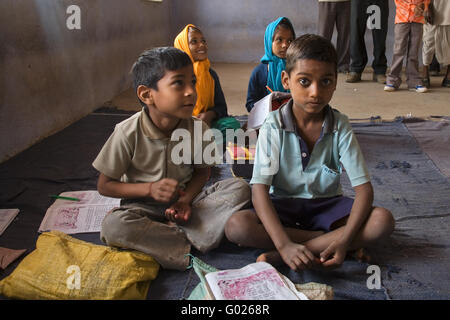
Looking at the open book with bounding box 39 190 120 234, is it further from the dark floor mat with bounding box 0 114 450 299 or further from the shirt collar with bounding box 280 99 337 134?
the shirt collar with bounding box 280 99 337 134

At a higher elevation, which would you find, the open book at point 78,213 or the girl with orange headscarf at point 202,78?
the girl with orange headscarf at point 202,78

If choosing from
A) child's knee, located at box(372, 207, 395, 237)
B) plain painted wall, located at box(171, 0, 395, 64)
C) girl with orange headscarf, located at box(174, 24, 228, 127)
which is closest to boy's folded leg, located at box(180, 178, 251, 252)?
child's knee, located at box(372, 207, 395, 237)

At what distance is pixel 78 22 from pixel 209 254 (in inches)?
105

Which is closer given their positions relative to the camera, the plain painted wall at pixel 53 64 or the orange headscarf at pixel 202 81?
the plain painted wall at pixel 53 64

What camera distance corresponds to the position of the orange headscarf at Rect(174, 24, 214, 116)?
2.70 metres

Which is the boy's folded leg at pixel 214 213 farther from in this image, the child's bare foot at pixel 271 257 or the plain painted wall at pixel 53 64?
the plain painted wall at pixel 53 64

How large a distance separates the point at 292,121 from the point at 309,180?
8.9 inches

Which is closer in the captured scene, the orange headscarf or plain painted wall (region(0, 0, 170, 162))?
plain painted wall (region(0, 0, 170, 162))

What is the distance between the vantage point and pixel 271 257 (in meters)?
1.41

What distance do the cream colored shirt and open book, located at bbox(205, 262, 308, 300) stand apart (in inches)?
19.2

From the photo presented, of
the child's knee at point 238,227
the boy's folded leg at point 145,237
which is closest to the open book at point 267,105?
the child's knee at point 238,227

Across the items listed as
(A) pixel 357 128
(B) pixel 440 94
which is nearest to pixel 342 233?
(A) pixel 357 128

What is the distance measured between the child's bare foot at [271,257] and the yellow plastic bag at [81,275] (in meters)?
0.38

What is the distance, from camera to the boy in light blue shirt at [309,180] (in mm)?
1376
